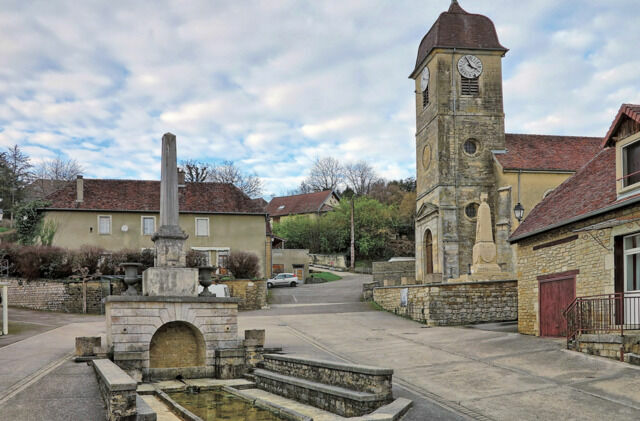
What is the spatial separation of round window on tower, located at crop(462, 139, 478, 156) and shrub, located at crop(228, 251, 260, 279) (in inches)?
553

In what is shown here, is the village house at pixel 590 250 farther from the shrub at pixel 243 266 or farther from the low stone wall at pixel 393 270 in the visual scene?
the low stone wall at pixel 393 270

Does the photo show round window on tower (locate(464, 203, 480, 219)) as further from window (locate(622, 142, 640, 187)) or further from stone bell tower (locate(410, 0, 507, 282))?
window (locate(622, 142, 640, 187))

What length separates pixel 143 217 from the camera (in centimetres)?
3847

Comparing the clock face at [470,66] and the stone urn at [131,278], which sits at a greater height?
the clock face at [470,66]

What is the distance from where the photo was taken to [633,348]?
497 inches

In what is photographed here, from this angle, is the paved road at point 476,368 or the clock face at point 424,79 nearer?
the paved road at point 476,368

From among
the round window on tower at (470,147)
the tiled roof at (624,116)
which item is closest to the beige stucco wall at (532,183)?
the round window on tower at (470,147)

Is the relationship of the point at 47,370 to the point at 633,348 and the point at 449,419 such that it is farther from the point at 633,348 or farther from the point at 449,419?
the point at 633,348

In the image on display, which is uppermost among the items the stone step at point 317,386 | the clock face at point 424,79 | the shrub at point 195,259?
the clock face at point 424,79

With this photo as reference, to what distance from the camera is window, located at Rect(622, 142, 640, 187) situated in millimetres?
14455

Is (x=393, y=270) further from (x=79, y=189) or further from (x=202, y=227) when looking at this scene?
(x=79, y=189)

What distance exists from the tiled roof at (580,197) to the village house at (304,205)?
163 feet

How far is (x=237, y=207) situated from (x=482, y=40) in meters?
18.4

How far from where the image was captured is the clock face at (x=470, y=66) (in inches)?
1476
